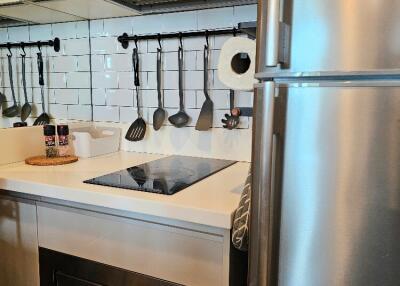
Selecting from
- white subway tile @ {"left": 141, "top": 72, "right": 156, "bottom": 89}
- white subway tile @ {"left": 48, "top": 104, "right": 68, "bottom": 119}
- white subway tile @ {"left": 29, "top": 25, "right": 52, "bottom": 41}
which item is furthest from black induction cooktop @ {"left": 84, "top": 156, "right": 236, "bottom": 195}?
white subway tile @ {"left": 29, "top": 25, "right": 52, "bottom": 41}

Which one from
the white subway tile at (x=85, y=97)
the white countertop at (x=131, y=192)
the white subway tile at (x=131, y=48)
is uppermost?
the white subway tile at (x=131, y=48)

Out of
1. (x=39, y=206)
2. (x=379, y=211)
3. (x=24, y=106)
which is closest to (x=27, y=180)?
(x=39, y=206)

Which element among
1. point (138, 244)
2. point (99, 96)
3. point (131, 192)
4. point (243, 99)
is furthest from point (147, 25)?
point (138, 244)

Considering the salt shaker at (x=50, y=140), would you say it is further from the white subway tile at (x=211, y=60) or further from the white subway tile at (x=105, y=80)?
the white subway tile at (x=211, y=60)

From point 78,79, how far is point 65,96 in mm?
117

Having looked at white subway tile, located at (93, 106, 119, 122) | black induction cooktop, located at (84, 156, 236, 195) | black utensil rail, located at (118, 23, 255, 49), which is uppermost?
black utensil rail, located at (118, 23, 255, 49)

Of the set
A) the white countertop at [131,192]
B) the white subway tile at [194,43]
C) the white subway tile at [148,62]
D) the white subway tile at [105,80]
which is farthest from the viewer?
the white subway tile at [105,80]

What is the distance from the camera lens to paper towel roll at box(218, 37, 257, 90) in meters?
0.95

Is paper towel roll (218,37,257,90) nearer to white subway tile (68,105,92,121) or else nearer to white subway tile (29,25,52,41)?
white subway tile (68,105,92,121)

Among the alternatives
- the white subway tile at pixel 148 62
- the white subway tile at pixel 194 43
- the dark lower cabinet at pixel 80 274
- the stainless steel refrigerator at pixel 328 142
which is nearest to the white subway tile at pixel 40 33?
the white subway tile at pixel 148 62

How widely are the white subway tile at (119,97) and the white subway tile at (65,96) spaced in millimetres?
196

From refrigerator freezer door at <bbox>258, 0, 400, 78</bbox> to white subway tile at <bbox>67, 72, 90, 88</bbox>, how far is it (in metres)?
1.33

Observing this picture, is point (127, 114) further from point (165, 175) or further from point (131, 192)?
point (131, 192)

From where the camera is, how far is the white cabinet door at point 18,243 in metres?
1.21
